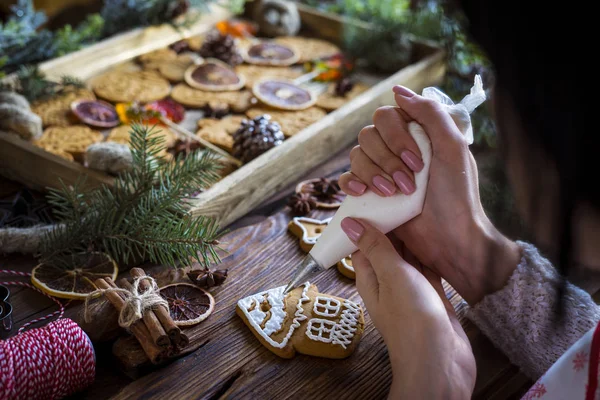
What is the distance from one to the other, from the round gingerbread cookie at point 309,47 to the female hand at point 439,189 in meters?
1.08

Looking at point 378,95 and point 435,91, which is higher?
point 435,91

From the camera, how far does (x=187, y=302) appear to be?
3.57 feet

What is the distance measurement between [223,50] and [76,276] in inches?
42.0

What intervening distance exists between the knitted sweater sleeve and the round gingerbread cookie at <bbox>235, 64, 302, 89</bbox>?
3.54 feet

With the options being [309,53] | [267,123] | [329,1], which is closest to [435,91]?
[267,123]

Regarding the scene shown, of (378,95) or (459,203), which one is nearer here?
(459,203)

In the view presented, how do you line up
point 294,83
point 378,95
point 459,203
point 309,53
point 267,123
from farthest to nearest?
point 309,53
point 294,83
point 378,95
point 267,123
point 459,203

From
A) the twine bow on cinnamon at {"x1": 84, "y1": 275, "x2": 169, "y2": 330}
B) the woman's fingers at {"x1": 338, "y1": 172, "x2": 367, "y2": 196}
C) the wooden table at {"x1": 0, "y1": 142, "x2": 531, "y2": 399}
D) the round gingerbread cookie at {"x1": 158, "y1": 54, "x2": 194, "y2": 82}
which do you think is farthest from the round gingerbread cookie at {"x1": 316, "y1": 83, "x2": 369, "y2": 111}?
the twine bow on cinnamon at {"x1": 84, "y1": 275, "x2": 169, "y2": 330}

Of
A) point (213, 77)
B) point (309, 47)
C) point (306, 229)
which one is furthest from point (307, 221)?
point (309, 47)

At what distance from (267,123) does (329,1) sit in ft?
3.76

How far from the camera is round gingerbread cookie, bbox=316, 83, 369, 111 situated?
1.82m

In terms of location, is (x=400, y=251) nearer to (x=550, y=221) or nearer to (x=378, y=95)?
(x=550, y=221)

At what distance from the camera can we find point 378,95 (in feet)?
5.74

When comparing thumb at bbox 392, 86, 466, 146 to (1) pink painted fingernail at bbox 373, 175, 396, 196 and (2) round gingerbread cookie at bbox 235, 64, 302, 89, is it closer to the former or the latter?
(1) pink painted fingernail at bbox 373, 175, 396, 196
